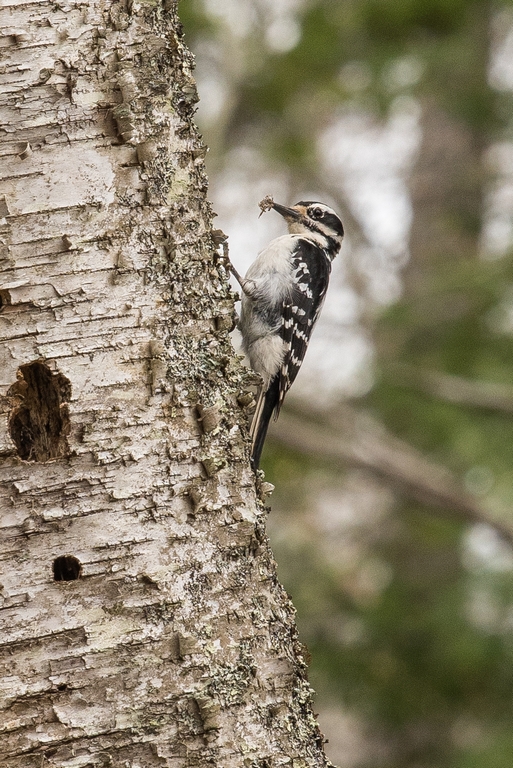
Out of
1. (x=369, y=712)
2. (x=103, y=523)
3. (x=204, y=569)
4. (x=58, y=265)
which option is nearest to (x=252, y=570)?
(x=204, y=569)

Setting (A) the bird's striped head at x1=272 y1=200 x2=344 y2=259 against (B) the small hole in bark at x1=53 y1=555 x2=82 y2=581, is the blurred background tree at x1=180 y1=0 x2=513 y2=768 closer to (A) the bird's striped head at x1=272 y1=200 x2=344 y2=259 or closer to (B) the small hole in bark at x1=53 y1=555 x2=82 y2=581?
(A) the bird's striped head at x1=272 y1=200 x2=344 y2=259

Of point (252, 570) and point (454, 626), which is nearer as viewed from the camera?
point (252, 570)

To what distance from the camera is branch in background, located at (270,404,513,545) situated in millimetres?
6250

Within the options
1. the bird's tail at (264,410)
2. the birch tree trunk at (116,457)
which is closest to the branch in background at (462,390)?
the bird's tail at (264,410)

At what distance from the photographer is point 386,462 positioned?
6.42m

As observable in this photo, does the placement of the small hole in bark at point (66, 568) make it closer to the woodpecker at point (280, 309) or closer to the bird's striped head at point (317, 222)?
the woodpecker at point (280, 309)

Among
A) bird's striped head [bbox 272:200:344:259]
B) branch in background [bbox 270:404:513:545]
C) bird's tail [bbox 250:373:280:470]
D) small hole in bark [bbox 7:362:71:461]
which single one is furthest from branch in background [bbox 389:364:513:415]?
small hole in bark [bbox 7:362:71:461]

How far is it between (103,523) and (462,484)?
5.26 meters

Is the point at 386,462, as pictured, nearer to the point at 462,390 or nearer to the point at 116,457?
the point at 462,390

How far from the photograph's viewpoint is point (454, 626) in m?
6.77

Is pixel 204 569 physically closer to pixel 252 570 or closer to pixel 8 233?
pixel 252 570

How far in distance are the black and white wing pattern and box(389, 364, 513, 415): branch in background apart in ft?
4.41

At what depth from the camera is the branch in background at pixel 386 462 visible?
20.5 ft

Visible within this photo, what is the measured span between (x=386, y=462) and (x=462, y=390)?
0.75 m
